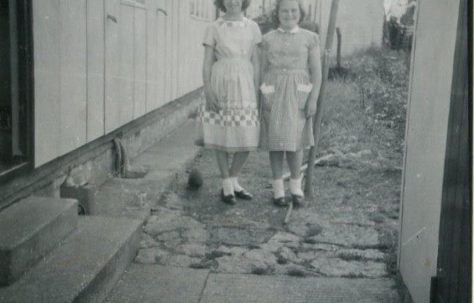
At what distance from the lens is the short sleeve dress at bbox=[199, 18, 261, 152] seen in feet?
12.2

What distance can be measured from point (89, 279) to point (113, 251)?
0.31m

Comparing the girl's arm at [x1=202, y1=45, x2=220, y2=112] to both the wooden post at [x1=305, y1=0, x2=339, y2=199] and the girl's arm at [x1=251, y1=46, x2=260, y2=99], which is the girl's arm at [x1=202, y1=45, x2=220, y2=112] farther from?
the wooden post at [x1=305, y1=0, x2=339, y2=199]

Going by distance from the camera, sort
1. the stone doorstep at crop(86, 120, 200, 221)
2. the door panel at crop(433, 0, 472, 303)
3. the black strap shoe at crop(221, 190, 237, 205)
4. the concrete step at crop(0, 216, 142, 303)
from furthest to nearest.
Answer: the black strap shoe at crop(221, 190, 237, 205) < the stone doorstep at crop(86, 120, 200, 221) < the concrete step at crop(0, 216, 142, 303) < the door panel at crop(433, 0, 472, 303)

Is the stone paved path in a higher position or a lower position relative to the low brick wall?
lower

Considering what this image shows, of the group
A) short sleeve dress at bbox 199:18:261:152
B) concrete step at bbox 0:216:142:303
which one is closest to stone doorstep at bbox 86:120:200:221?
concrete step at bbox 0:216:142:303

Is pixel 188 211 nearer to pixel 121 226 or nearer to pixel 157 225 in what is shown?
pixel 157 225

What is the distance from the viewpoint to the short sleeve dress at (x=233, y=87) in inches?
146

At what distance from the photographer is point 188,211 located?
357cm

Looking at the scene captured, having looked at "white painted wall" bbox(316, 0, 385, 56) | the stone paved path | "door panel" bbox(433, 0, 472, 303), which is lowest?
the stone paved path

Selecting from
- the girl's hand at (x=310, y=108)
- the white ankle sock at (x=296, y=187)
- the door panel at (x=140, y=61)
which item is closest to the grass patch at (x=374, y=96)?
the girl's hand at (x=310, y=108)

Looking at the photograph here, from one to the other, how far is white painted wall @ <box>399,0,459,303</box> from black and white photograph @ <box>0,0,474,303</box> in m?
0.01

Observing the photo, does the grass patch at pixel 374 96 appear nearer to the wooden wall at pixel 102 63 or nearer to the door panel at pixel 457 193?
→ the door panel at pixel 457 193

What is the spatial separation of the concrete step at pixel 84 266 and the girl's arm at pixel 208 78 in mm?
1056

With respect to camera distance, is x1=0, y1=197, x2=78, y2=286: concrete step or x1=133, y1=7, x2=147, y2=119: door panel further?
x1=133, y1=7, x2=147, y2=119: door panel
